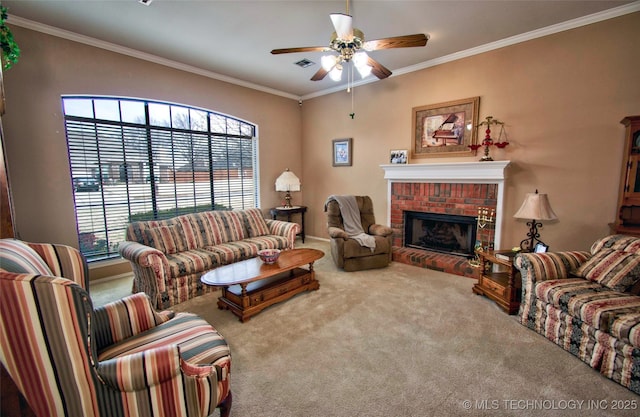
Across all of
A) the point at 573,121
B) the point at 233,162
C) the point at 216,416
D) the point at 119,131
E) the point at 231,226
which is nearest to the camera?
the point at 216,416

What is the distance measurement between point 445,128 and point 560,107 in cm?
124

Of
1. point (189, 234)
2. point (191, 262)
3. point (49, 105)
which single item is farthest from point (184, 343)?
point (49, 105)

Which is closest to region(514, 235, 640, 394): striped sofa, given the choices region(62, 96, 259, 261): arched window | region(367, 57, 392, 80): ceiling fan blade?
region(367, 57, 392, 80): ceiling fan blade

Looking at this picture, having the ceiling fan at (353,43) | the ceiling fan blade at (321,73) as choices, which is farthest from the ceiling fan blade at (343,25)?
the ceiling fan blade at (321,73)

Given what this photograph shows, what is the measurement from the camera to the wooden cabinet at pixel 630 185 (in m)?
2.63

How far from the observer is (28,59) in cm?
289

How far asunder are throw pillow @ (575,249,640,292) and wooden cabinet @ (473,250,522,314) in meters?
0.47

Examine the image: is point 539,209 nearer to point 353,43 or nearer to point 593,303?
point 593,303

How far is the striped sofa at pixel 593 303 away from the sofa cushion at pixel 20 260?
307 cm

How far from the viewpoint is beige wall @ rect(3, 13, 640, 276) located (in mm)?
2871

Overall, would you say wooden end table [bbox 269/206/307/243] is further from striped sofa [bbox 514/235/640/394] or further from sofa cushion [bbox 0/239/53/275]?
sofa cushion [bbox 0/239/53/275]

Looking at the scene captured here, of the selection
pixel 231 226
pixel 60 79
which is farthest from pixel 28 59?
pixel 231 226

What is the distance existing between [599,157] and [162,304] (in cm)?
Answer: 486

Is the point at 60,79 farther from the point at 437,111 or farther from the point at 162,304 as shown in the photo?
the point at 437,111
